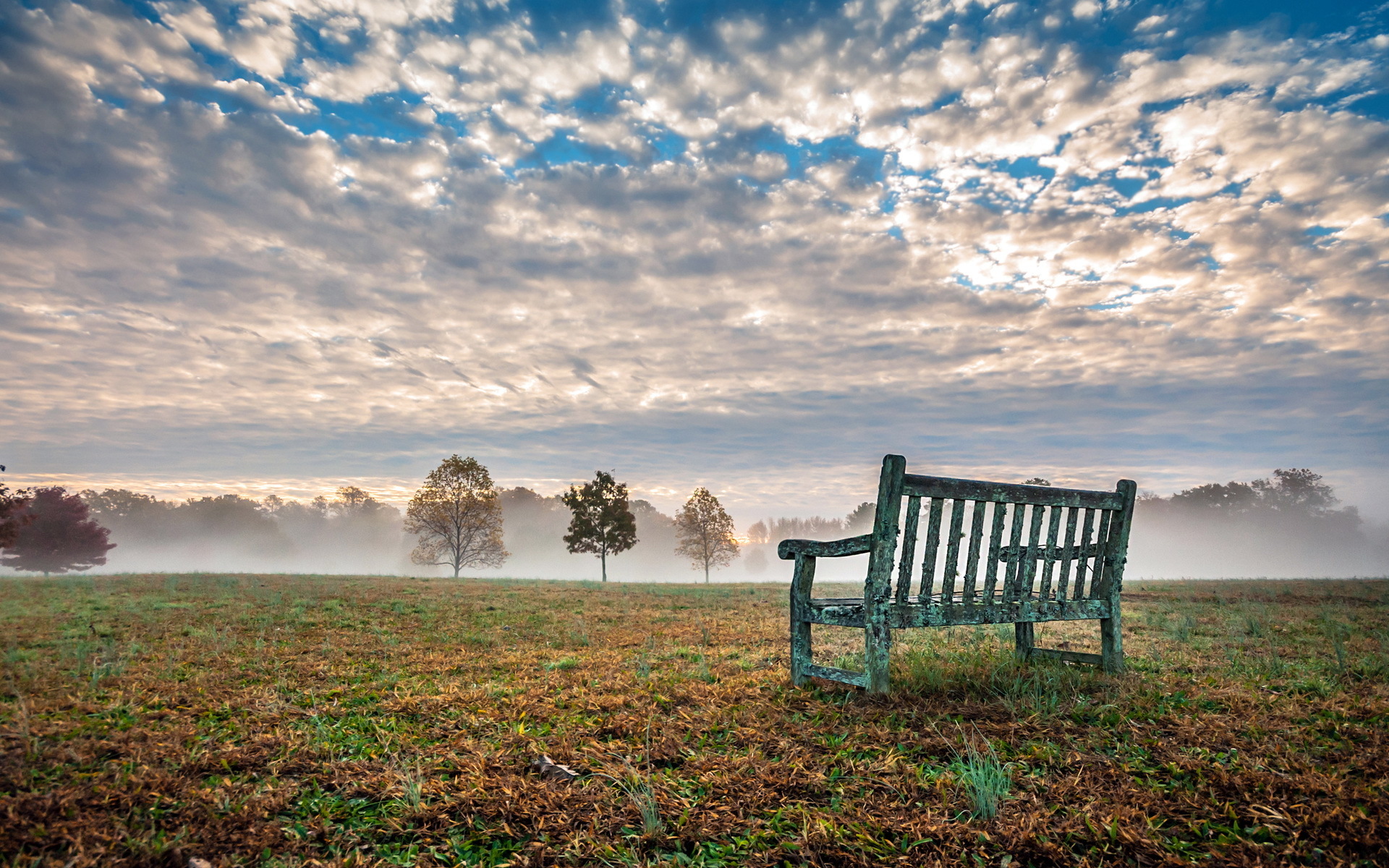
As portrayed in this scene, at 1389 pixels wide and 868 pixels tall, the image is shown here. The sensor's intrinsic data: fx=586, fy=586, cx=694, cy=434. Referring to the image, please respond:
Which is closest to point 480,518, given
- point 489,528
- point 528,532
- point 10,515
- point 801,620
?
point 489,528

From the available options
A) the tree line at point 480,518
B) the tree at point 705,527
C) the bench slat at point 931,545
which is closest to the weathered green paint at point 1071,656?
the bench slat at point 931,545

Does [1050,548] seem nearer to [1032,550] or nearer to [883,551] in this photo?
[1032,550]

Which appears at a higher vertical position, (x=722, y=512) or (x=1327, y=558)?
(x=722, y=512)

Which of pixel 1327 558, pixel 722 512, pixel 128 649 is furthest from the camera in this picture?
pixel 1327 558

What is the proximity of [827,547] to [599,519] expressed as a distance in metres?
39.5

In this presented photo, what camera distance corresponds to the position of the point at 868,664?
4918mm

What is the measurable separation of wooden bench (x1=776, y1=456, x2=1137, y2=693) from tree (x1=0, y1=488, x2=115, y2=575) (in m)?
50.0

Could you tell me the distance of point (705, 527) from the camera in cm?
5462

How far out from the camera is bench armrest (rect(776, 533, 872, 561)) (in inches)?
199

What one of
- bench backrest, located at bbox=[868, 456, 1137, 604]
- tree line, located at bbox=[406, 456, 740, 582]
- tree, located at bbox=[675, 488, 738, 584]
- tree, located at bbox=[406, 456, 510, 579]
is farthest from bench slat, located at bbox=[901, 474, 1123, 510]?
tree, located at bbox=[675, 488, 738, 584]

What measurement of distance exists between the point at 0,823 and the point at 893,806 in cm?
409

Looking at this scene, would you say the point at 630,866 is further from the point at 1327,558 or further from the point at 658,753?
the point at 1327,558

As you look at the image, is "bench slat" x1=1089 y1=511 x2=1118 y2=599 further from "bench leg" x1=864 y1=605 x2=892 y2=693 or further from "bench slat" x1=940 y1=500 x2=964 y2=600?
"bench leg" x1=864 y1=605 x2=892 y2=693

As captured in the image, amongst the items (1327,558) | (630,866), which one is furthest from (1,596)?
(1327,558)
